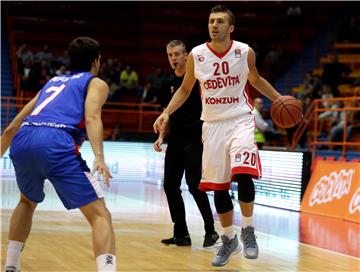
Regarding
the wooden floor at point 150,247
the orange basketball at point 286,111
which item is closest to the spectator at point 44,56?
the wooden floor at point 150,247

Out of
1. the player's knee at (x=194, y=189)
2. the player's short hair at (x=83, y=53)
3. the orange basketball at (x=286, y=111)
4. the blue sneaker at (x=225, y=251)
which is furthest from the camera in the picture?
the player's knee at (x=194, y=189)

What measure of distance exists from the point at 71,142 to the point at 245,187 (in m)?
1.95

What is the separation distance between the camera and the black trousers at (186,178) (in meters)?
7.34

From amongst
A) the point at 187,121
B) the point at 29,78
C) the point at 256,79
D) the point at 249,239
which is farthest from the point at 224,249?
the point at 29,78

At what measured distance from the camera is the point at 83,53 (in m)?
4.67

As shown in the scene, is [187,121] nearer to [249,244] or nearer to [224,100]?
[224,100]

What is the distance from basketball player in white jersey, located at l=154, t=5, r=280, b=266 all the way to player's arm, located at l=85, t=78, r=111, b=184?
153cm

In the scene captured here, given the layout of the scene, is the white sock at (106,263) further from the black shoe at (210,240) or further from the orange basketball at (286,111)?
the black shoe at (210,240)

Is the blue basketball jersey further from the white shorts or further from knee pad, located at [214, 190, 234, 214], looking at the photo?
knee pad, located at [214, 190, 234, 214]

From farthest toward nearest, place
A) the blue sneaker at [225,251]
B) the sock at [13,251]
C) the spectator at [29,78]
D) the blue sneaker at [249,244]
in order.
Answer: the spectator at [29,78]
the blue sneaker at [225,251]
the blue sneaker at [249,244]
the sock at [13,251]

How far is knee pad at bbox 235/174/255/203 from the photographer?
5.96m

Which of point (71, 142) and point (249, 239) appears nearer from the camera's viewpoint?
point (71, 142)

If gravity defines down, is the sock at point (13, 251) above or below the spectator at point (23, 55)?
below

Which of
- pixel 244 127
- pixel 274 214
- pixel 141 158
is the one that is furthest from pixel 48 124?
pixel 141 158
